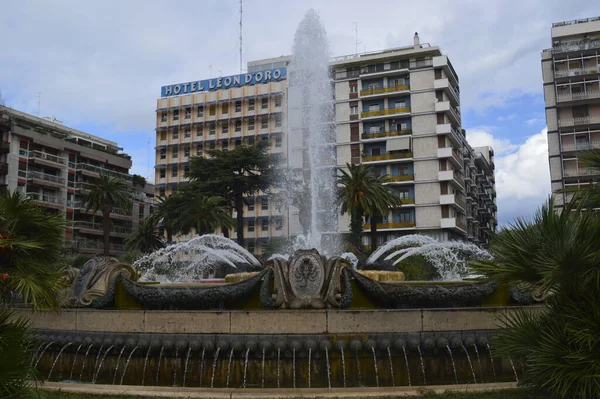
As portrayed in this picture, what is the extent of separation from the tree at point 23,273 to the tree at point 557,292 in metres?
5.27

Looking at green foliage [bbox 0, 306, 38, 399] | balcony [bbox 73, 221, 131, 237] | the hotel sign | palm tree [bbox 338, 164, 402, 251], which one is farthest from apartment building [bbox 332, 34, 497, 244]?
green foliage [bbox 0, 306, 38, 399]

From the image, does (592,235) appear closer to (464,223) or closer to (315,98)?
(315,98)

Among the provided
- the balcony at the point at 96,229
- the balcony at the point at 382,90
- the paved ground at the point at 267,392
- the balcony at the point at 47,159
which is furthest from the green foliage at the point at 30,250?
the balcony at the point at 96,229

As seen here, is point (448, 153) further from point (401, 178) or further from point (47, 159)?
point (47, 159)

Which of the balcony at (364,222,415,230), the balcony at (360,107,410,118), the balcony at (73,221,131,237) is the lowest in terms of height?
the balcony at (364,222,415,230)

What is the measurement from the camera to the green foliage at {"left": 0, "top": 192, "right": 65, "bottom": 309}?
6.79 meters

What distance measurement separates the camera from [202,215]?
195 feet

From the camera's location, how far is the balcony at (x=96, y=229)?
3116 inches

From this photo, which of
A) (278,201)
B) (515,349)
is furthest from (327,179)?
(515,349)

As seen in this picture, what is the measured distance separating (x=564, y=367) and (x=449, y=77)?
236 ft

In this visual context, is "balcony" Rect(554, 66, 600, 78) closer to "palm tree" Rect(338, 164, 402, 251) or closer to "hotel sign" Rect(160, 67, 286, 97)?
"palm tree" Rect(338, 164, 402, 251)

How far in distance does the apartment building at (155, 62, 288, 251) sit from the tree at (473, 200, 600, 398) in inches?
2923

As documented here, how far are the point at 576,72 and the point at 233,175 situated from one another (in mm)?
39466

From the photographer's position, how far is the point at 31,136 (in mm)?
72312
